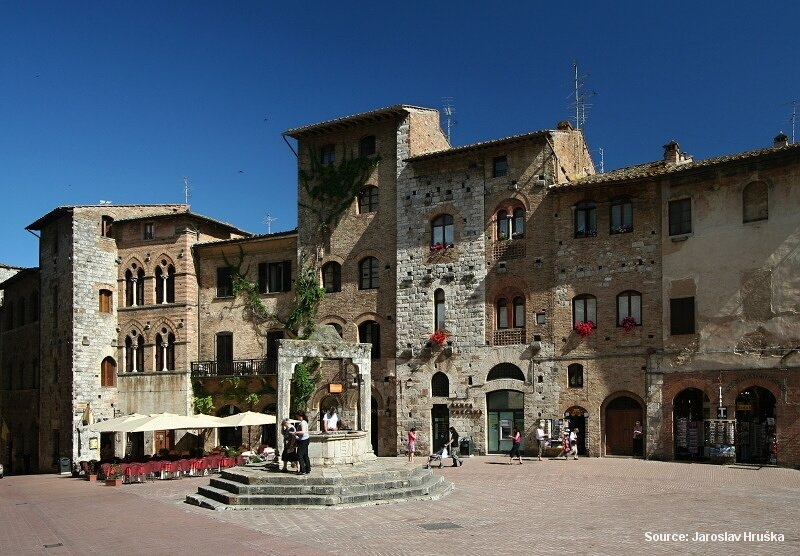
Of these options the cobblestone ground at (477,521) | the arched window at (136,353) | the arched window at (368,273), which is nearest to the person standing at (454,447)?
the cobblestone ground at (477,521)

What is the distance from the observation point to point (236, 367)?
40.6 meters

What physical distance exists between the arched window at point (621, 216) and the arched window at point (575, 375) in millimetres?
5423

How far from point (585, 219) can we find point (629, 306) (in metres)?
3.90

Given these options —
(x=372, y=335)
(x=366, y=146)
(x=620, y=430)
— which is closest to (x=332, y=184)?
(x=366, y=146)

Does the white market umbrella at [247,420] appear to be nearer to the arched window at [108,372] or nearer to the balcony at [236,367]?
the balcony at [236,367]

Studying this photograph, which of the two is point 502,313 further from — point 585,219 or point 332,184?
point 332,184

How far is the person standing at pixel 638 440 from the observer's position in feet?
104

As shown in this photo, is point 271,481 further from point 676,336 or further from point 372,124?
point 372,124

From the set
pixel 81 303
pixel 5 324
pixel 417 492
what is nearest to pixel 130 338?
pixel 81 303

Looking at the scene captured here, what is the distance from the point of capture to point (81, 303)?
135 feet

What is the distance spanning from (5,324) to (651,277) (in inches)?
1543

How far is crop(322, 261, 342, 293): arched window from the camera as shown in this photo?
129ft

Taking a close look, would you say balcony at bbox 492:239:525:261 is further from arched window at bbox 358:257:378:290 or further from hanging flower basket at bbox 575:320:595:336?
arched window at bbox 358:257:378:290

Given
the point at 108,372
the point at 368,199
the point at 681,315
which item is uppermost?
the point at 368,199
